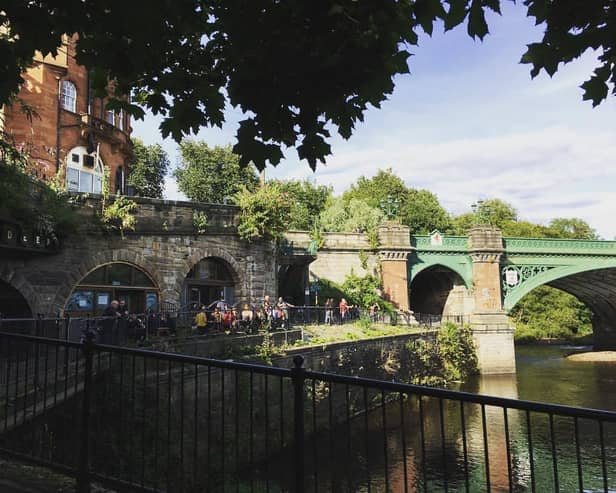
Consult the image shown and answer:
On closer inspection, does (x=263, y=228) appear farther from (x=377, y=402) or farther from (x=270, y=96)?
(x=270, y=96)

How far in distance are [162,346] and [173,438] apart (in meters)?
2.80

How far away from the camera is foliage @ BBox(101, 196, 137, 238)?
1495 centimetres

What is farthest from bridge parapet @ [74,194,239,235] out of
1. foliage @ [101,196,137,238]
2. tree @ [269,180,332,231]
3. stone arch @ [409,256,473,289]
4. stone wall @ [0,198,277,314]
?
tree @ [269,180,332,231]

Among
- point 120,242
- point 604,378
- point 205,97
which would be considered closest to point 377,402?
point 120,242

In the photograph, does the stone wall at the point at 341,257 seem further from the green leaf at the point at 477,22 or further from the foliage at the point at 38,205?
the green leaf at the point at 477,22

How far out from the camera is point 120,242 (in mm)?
15375

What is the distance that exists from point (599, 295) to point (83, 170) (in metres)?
38.9

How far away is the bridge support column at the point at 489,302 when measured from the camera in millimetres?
29438

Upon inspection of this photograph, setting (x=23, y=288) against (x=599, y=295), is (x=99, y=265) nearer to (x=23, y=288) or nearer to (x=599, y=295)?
(x=23, y=288)

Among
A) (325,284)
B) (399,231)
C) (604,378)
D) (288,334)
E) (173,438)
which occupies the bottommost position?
(604,378)

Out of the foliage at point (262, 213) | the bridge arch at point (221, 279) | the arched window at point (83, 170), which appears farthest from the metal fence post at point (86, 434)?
the arched window at point (83, 170)

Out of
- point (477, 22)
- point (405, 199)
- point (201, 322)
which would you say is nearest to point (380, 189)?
point (405, 199)

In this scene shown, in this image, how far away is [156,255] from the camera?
1594 cm

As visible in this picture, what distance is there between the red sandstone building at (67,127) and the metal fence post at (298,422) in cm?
1896
